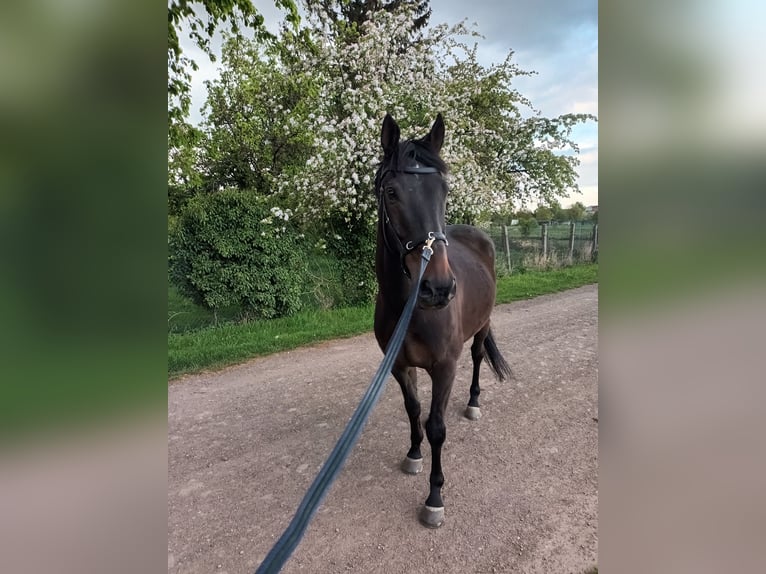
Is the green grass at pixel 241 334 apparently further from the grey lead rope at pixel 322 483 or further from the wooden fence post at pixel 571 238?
the wooden fence post at pixel 571 238

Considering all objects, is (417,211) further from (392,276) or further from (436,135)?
(436,135)

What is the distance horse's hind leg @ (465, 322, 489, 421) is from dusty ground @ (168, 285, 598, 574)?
0.11m

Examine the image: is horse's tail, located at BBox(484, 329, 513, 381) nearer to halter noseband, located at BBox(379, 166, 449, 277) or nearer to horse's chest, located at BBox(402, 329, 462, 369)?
horse's chest, located at BBox(402, 329, 462, 369)

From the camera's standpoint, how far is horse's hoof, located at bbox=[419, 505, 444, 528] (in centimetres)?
239

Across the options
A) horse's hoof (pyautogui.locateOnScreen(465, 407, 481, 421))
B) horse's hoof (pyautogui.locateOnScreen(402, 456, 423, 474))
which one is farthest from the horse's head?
horse's hoof (pyautogui.locateOnScreen(465, 407, 481, 421))

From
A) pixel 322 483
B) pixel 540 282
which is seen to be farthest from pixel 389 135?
pixel 540 282

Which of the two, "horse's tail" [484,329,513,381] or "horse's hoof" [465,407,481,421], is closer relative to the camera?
"horse's hoof" [465,407,481,421]
